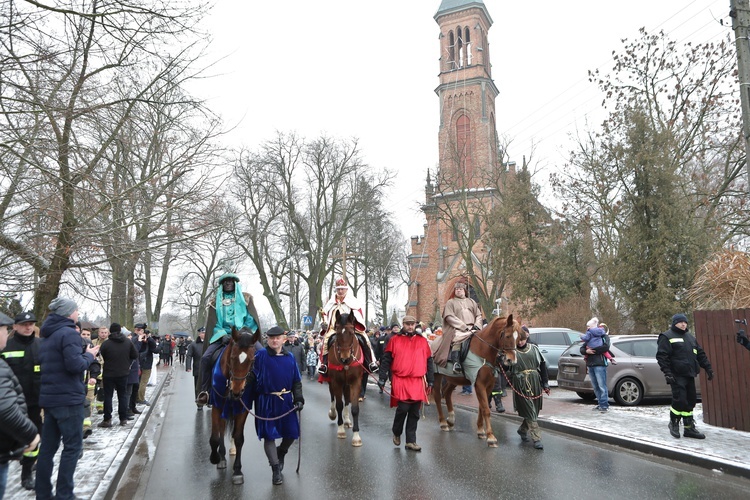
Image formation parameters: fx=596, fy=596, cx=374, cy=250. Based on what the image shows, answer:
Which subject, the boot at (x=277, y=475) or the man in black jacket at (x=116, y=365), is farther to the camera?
the man in black jacket at (x=116, y=365)

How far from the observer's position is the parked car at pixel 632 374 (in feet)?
44.7

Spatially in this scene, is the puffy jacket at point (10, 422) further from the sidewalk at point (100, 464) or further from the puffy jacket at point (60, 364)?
the sidewalk at point (100, 464)

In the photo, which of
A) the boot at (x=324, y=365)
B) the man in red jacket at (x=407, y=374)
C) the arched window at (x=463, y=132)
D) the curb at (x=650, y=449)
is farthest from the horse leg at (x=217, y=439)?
the arched window at (x=463, y=132)

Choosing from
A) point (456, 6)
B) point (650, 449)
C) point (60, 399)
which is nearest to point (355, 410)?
point (650, 449)

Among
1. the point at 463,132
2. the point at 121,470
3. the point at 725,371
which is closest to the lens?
the point at 121,470

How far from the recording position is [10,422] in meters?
3.94

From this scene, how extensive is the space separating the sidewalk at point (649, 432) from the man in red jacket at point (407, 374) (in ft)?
10.5

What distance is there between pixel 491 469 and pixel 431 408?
6966mm

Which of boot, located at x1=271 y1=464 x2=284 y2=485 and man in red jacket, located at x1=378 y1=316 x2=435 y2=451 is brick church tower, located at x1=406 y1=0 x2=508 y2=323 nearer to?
man in red jacket, located at x1=378 y1=316 x2=435 y2=451

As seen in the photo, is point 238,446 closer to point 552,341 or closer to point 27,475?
point 27,475

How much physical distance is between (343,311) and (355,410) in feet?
7.84

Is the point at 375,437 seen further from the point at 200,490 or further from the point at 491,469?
the point at 200,490

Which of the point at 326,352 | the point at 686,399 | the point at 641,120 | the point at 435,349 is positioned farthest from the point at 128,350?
the point at 641,120

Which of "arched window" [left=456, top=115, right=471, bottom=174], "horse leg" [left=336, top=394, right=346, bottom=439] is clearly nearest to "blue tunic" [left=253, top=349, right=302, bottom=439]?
"horse leg" [left=336, top=394, right=346, bottom=439]
